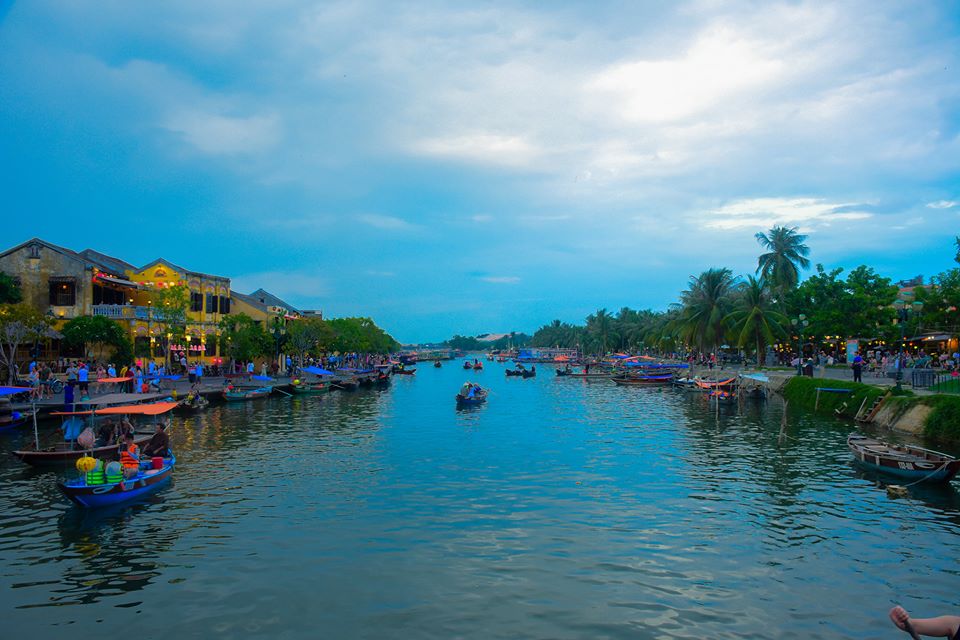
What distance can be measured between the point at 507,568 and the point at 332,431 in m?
23.8

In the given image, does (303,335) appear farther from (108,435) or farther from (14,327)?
(108,435)

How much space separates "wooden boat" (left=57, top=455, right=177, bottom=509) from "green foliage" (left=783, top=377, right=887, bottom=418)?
37.2 meters

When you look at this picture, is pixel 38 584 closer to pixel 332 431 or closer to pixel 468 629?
pixel 468 629

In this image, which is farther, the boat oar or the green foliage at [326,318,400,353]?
the green foliage at [326,318,400,353]

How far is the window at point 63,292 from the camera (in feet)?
169

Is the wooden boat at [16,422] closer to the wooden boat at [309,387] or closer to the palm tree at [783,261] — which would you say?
the wooden boat at [309,387]

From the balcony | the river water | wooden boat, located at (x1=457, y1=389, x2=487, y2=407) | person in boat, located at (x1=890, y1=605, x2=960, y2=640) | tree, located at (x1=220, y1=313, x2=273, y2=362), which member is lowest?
the river water

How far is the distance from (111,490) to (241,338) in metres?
45.5

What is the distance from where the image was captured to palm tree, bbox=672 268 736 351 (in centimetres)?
7456

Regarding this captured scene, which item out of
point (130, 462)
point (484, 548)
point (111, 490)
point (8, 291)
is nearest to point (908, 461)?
point (484, 548)

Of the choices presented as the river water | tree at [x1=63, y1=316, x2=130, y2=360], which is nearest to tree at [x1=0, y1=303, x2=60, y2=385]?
tree at [x1=63, y1=316, x2=130, y2=360]

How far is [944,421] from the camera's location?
27.7 m

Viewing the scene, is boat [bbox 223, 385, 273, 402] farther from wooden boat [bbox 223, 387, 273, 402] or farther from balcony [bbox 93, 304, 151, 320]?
balcony [bbox 93, 304, 151, 320]

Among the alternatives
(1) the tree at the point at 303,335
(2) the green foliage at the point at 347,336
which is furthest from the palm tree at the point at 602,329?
(1) the tree at the point at 303,335
